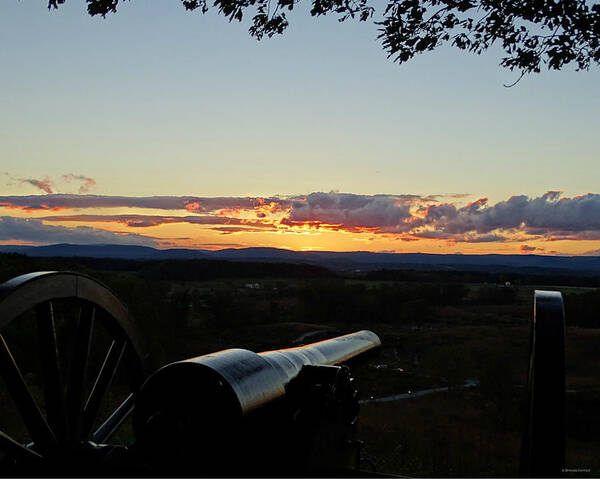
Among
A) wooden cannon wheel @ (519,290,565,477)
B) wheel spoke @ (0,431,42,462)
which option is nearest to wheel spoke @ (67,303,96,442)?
wheel spoke @ (0,431,42,462)

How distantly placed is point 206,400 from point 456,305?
7388cm

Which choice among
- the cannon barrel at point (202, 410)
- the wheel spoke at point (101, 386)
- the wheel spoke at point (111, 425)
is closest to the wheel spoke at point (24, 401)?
the wheel spoke at point (101, 386)

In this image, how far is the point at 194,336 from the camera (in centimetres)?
4400

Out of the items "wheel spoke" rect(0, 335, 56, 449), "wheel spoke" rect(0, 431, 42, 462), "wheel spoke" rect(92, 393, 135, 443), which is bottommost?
"wheel spoke" rect(92, 393, 135, 443)

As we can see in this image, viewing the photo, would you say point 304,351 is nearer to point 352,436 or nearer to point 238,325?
point 352,436

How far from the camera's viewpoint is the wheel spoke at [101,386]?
3684mm

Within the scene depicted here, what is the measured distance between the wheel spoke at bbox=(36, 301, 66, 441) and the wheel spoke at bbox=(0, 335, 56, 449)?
12 centimetres

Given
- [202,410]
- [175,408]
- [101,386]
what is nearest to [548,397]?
[202,410]

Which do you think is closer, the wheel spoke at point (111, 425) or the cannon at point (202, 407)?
the cannon at point (202, 407)

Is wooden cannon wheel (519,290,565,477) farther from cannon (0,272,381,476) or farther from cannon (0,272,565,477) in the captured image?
cannon (0,272,381,476)

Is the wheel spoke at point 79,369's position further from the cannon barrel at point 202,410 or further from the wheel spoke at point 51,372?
the cannon barrel at point 202,410

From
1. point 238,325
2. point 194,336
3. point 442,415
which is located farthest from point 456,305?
point 442,415

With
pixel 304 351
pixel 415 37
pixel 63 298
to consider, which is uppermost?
pixel 415 37

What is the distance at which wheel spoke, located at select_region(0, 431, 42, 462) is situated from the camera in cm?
296
